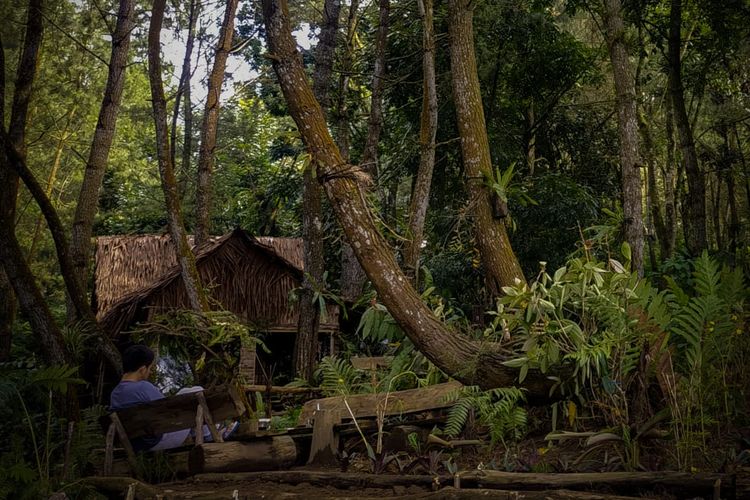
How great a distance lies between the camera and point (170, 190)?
416 inches

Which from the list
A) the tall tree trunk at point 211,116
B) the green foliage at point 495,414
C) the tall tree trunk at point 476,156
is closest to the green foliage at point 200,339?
the tall tree trunk at point 476,156

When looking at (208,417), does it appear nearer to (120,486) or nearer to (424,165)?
(120,486)

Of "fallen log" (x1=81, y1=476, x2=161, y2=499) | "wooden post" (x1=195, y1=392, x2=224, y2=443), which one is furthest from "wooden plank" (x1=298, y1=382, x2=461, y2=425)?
"fallen log" (x1=81, y1=476, x2=161, y2=499)

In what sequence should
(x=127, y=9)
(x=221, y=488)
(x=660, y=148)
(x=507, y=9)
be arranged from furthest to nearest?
(x=660, y=148), (x=507, y=9), (x=127, y=9), (x=221, y=488)

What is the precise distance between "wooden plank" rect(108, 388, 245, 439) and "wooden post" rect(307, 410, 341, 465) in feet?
2.28

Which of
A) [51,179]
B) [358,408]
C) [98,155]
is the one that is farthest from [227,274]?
[51,179]

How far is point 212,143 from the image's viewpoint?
46.1ft

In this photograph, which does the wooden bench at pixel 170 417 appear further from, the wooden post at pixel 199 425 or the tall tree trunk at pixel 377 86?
the tall tree trunk at pixel 377 86

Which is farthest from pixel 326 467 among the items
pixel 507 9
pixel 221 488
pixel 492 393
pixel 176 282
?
pixel 507 9

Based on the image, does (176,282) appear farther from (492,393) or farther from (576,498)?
(576,498)

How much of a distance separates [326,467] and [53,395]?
9.99 ft

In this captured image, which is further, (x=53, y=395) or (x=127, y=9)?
(x=127, y=9)

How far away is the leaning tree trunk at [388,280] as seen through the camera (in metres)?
7.16

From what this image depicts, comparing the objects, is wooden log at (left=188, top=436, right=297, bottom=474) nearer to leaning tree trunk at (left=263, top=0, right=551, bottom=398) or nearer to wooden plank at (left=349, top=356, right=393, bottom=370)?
leaning tree trunk at (left=263, top=0, right=551, bottom=398)
